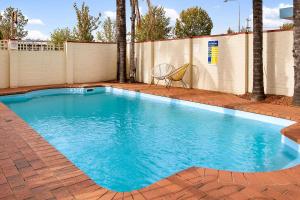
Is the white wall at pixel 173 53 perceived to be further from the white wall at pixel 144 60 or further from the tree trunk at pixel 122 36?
the tree trunk at pixel 122 36

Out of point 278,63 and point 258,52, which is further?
point 278,63

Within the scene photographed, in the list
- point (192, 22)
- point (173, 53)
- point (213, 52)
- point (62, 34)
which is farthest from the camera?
point (192, 22)

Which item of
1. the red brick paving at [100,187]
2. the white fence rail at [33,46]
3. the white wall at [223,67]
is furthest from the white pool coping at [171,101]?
the white fence rail at [33,46]

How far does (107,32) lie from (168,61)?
2361 centimetres

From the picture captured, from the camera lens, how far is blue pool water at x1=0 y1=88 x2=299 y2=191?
446 cm

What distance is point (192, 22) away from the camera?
39.7m

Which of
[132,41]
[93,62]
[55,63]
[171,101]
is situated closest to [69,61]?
[55,63]

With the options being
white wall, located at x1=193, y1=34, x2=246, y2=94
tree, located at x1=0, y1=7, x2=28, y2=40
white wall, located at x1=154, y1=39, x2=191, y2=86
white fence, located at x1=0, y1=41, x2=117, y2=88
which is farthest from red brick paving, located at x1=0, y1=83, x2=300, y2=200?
tree, located at x1=0, y1=7, x2=28, y2=40

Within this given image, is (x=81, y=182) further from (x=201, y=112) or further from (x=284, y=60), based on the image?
(x=284, y=60)

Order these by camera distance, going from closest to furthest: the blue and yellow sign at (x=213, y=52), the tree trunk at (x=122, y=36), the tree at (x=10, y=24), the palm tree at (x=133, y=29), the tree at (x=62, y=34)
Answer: the blue and yellow sign at (x=213, y=52) < the palm tree at (x=133, y=29) < the tree trunk at (x=122, y=36) < the tree at (x=62, y=34) < the tree at (x=10, y=24)

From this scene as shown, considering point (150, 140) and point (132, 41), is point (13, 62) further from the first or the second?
point (150, 140)

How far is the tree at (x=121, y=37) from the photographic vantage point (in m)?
13.9

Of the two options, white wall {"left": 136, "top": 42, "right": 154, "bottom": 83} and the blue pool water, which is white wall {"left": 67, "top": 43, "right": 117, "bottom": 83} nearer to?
white wall {"left": 136, "top": 42, "right": 154, "bottom": 83}

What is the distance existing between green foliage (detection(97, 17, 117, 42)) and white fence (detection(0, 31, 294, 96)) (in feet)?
66.0
